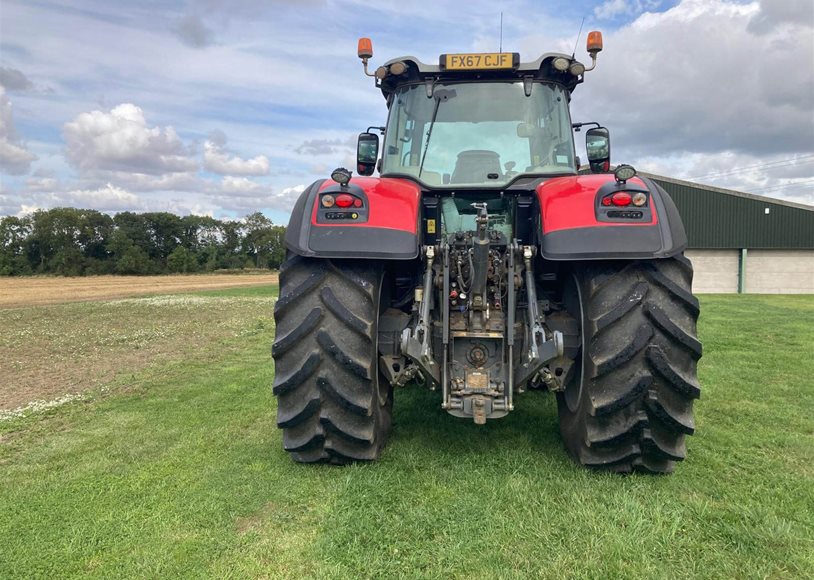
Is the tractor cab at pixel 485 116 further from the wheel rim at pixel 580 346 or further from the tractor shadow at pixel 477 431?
the tractor shadow at pixel 477 431

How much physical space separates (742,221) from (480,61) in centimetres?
2770

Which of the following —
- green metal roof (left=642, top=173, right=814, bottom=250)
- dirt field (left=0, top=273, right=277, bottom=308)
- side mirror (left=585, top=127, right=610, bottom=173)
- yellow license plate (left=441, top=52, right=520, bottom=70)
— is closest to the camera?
Result: yellow license plate (left=441, top=52, right=520, bottom=70)

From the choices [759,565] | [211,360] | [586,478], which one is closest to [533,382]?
[586,478]

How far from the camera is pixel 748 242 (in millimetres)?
27047

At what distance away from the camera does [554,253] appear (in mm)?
3234

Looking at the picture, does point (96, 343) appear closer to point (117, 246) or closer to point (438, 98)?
point (438, 98)

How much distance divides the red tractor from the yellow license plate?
853mm

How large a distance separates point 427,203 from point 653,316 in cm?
163

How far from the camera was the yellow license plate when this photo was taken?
161 inches

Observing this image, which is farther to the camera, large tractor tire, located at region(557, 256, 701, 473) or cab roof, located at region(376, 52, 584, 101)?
cab roof, located at region(376, 52, 584, 101)

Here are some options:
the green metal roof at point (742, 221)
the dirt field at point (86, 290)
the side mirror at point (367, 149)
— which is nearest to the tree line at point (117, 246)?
the dirt field at point (86, 290)

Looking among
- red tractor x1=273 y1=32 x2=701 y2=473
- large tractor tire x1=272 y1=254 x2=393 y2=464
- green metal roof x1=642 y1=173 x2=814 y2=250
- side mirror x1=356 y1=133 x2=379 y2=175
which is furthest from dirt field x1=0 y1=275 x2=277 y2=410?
green metal roof x1=642 y1=173 x2=814 y2=250

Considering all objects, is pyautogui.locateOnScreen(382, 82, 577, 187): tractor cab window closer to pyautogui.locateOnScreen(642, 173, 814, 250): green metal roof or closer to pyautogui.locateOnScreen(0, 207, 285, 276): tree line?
pyautogui.locateOnScreen(642, 173, 814, 250): green metal roof

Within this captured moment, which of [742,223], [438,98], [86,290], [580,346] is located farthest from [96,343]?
[742,223]
